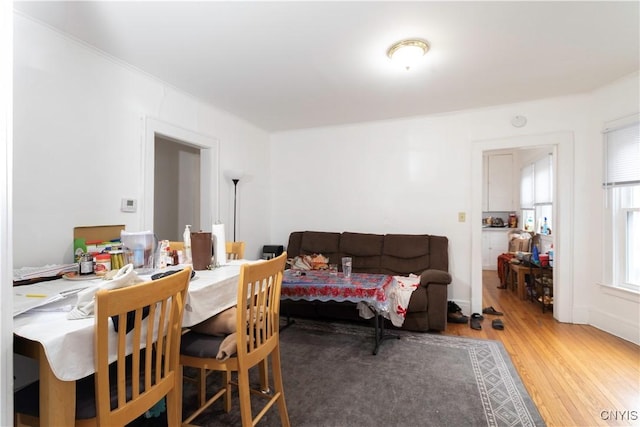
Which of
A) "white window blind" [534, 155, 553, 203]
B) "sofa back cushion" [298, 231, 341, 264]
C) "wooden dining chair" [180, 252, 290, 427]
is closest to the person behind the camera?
"wooden dining chair" [180, 252, 290, 427]

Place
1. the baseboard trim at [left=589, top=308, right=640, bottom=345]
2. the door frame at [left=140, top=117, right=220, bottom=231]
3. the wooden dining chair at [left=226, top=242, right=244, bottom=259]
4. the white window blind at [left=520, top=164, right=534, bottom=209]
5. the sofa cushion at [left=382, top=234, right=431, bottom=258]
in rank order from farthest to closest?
the white window blind at [left=520, top=164, right=534, bottom=209] < the sofa cushion at [left=382, top=234, right=431, bottom=258] < the baseboard trim at [left=589, top=308, right=640, bottom=345] < the door frame at [left=140, top=117, right=220, bottom=231] < the wooden dining chair at [left=226, top=242, right=244, bottom=259]

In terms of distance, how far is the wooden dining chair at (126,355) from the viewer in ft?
3.18

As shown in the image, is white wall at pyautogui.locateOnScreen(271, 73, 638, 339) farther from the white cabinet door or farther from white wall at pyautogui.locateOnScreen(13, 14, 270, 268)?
the white cabinet door

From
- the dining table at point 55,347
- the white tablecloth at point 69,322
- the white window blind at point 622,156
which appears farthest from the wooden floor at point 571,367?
the dining table at point 55,347

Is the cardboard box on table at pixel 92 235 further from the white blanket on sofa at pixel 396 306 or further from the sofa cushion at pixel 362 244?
the sofa cushion at pixel 362 244

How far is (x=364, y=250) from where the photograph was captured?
3881 mm

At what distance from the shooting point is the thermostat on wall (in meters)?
2.53

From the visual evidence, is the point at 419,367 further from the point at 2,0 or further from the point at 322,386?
the point at 2,0

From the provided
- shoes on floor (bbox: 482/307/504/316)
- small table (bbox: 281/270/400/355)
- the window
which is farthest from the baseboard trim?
small table (bbox: 281/270/400/355)

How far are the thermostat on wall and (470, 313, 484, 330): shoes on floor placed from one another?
349cm

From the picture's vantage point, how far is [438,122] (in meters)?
3.88

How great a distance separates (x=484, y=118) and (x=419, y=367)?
290 centimetres

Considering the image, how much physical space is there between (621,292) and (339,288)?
2.75 m

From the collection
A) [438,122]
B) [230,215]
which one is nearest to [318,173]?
[230,215]
